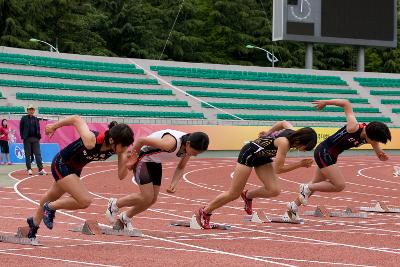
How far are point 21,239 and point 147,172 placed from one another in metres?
1.91

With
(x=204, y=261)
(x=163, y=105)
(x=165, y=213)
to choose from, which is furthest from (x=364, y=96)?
(x=204, y=261)

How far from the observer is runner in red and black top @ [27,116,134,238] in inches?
376

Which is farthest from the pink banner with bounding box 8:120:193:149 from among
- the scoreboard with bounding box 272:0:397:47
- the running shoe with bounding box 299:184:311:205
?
the running shoe with bounding box 299:184:311:205

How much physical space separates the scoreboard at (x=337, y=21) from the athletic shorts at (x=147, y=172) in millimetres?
40110

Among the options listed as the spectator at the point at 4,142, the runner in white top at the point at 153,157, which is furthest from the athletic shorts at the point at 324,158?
the spectator at the point at 4,142

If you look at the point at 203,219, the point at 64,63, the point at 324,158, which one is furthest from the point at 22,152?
the point at 203,219

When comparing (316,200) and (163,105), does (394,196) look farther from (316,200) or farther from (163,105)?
(163,105)

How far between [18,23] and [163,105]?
26.2 metres

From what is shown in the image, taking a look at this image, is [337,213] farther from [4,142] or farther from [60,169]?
[4,142]

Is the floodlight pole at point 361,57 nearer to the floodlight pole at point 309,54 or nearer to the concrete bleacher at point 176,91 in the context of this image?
the concrete bleacher at point 176,91

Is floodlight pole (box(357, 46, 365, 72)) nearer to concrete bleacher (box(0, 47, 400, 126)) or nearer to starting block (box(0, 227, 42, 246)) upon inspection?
concrete bleacher (box(0, 47, 400, 126))

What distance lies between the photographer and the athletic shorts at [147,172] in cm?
1085

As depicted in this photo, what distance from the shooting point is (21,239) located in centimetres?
984

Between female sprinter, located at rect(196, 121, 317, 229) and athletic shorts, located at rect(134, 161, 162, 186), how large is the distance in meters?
1.14
